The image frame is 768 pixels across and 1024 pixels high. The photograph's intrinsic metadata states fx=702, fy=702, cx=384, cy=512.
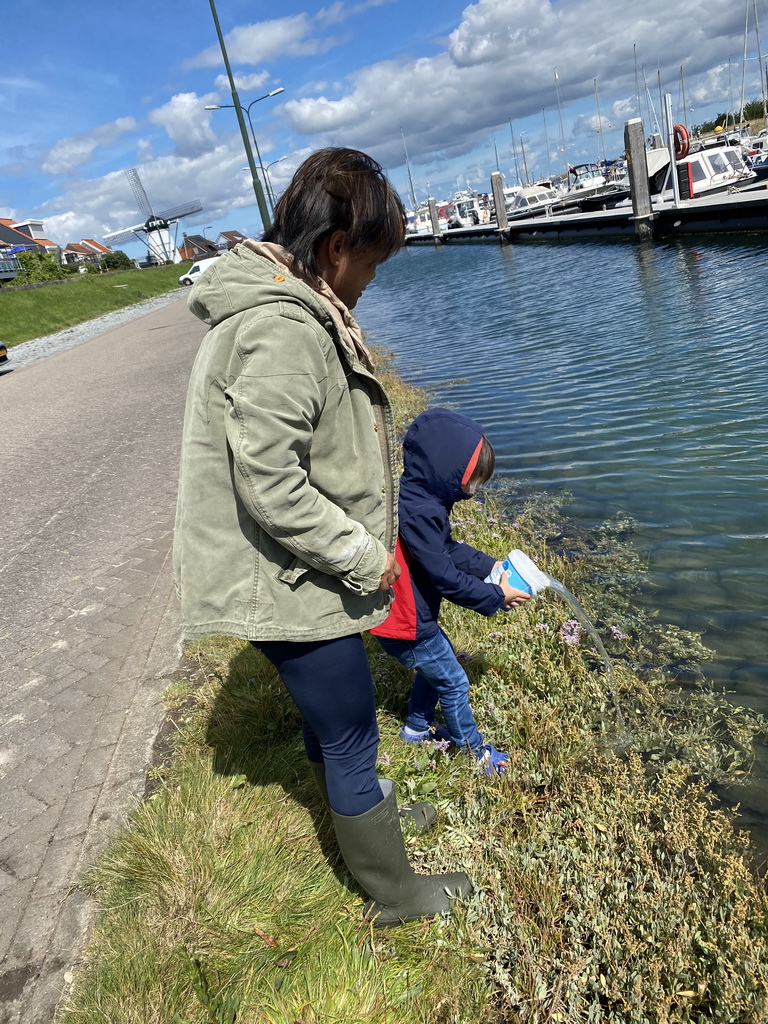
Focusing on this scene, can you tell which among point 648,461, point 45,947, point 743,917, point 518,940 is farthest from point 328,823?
point 648,461

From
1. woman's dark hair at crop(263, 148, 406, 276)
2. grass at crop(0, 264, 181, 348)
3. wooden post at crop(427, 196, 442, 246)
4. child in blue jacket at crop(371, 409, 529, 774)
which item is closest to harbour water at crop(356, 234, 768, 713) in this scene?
child in blue jacket at crop(371, 409, 529, 774)

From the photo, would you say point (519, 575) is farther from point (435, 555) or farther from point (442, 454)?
point (442, 454)

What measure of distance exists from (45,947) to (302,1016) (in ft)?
3.37

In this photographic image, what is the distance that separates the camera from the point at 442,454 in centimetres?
275

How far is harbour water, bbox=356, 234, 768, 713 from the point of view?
4906mm

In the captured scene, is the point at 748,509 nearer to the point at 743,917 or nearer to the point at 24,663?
the point at 743,917

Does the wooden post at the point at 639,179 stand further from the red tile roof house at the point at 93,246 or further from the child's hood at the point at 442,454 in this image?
the red tile roof house at the point at 93,246

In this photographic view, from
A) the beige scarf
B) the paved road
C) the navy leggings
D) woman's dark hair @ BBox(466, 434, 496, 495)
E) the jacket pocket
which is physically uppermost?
the beige scarf

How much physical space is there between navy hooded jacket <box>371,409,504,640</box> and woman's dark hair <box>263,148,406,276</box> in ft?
3.29

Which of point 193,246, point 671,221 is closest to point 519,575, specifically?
point 671,221

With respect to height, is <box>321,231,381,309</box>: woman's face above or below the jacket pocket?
above

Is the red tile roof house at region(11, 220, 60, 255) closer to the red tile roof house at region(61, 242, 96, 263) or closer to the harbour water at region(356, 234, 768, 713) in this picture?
the red tile roof house at region(61, 242, 96, 263)

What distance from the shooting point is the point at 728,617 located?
4477mm

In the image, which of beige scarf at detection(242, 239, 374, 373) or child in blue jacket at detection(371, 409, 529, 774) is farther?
child in blue jacket at detection(371, 409, 529, 774)
